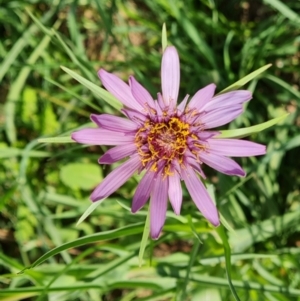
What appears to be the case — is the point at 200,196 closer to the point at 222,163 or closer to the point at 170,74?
the point at 222,163

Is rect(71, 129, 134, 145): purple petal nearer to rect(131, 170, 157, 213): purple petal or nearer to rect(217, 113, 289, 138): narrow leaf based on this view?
rect(131, 170, 157, 213): purple petal

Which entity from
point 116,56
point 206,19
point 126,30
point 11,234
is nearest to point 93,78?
point 126,30

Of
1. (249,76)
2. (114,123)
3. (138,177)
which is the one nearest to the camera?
(249,76)

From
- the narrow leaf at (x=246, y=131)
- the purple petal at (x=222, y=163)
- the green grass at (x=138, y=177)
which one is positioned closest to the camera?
the narrow leaf at (x=246, y=131)

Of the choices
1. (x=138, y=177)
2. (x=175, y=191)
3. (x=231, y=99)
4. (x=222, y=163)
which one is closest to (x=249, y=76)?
(x=231, y=99)

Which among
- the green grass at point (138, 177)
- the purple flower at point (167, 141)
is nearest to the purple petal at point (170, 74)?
the purple flower at point (167, 141)

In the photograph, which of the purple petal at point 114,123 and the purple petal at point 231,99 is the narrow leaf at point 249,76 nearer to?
the purple petal at point 231,99

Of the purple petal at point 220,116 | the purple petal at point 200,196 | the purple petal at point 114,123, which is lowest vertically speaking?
the purple petal at point 200,196

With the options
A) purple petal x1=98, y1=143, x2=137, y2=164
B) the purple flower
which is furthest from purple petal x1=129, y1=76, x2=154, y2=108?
purple petal x1=98, y1=143, x2=137, y2=164
